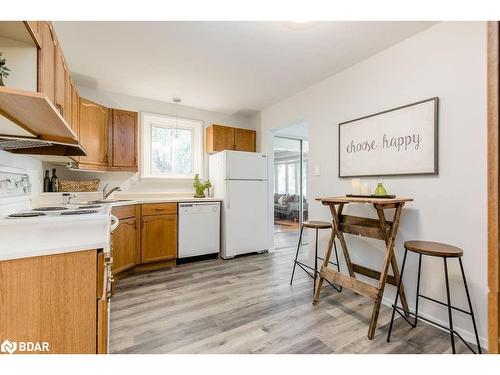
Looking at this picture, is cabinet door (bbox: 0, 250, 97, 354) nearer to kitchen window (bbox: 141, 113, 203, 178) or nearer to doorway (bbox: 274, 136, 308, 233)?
kitchen window (bbox: 141, 113, 203, 178)

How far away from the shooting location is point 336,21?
185 centimetres

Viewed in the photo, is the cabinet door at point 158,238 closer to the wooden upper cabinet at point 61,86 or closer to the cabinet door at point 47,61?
the wooden upper cabinet at point 61,86

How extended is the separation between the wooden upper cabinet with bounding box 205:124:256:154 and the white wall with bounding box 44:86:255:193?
0.89ft

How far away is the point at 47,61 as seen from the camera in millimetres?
1438

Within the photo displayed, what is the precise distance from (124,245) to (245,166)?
1.94 metres

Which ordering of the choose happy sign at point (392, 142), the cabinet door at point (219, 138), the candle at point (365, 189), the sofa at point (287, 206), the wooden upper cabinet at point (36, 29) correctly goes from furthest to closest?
the sofa at point (287, 206) < the cabinet door at point (219, 138) < the candle at point (365, 189) < the choose happy sign at point (392, 142) < the wooden upper cabinet at point (36, 29)

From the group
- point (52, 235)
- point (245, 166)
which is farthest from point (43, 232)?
point (245, 166)

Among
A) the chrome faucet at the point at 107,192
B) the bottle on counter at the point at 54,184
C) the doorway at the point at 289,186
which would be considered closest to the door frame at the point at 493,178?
the bottle on counter at the point at 54,184

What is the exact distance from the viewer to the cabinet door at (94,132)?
8.77ft

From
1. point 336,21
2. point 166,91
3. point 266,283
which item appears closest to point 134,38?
point 166,91

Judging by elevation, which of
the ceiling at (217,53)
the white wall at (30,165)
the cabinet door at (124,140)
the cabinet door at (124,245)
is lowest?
the cabinet door at (124,245)

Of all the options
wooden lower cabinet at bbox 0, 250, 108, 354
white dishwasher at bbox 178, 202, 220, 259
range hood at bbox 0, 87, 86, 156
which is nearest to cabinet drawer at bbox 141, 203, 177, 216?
white dishwasher at bbox 178, 202, 220, 259

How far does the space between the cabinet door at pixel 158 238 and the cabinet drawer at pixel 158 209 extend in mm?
54
